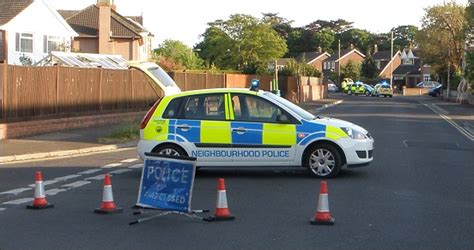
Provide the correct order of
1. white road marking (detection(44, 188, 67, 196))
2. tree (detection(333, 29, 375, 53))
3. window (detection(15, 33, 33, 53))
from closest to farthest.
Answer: white road marking (detection(44, 188, 67, 196)), window (detection(15, 33, 33, 53)), tree (detection(333, 29, 375, 53))

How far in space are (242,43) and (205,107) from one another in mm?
66563

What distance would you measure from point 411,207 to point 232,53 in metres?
70.3

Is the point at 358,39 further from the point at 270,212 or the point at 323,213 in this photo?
the point at 323,213

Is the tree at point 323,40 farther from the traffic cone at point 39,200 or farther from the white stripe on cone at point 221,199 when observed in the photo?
the white stripe on cone at point 221,199

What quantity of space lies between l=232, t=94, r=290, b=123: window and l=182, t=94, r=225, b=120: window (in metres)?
0.25

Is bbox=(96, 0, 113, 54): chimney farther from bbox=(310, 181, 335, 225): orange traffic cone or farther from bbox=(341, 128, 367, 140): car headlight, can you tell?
bbox=(310, 181, 335, 225): orange traffic cone

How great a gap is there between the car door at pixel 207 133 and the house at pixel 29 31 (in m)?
29.4

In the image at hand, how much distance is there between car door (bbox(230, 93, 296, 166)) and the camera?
41.5 ft

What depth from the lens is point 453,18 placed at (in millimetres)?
70438

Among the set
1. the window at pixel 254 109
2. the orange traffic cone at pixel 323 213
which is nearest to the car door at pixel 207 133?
the window at pixel 254 109

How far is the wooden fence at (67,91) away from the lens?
21.5 metres

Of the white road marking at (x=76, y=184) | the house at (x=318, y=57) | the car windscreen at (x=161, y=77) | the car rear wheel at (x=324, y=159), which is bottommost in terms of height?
the white road marking at (x=76, y=184)

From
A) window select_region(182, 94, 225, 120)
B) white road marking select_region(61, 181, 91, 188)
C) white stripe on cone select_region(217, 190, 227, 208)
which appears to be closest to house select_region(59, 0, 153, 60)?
window select_region(182, 94, 225, 120)

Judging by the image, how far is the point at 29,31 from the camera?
1735 inches
